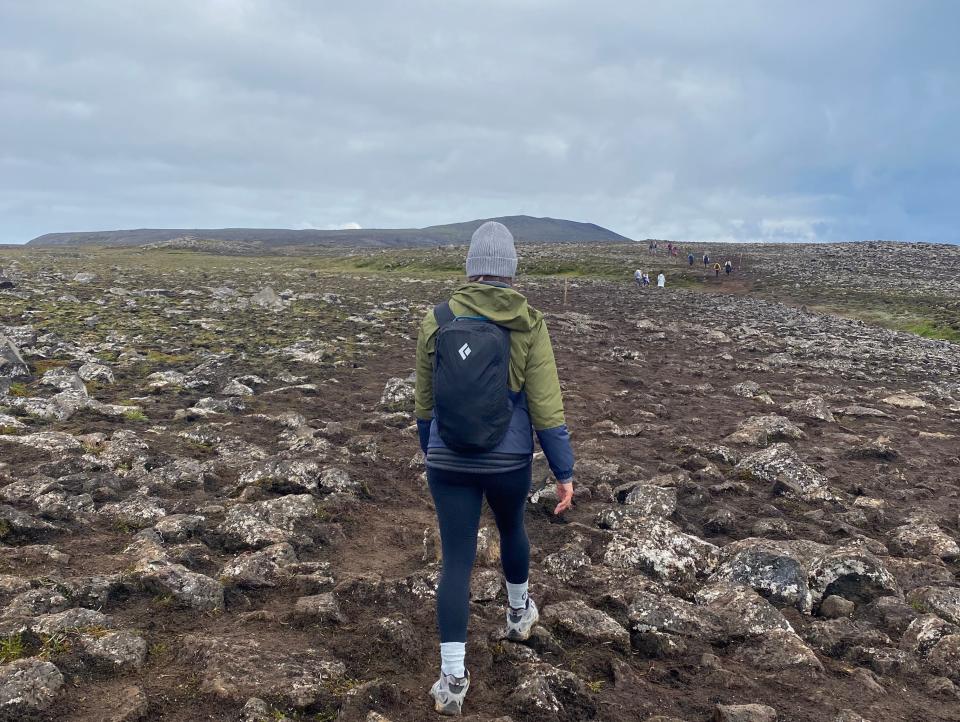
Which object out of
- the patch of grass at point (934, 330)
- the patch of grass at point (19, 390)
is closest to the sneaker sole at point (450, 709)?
the patch of grass at point (19, 390)

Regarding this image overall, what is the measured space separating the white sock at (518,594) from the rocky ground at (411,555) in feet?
1.04

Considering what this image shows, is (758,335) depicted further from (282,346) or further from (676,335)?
(282,346)

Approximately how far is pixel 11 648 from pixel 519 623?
380cm

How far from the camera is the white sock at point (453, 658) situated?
455 cm

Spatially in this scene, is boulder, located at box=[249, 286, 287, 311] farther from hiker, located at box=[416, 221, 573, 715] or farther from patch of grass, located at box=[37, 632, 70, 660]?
hiker, located at box=[416, 221, 573, 715]

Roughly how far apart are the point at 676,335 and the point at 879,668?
20.9m

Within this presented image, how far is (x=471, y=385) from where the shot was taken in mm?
4414

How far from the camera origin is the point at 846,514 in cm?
830

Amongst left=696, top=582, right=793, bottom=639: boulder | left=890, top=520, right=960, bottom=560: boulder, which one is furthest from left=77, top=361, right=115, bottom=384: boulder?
left=890, top=520, right=960, bottom=560: boulder

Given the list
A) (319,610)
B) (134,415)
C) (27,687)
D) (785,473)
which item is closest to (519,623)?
(319,610)

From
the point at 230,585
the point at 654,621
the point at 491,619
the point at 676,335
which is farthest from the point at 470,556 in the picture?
the point at 676,335

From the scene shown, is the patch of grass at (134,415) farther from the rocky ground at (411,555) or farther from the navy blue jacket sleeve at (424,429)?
the navy blue jacket sleeve at (424,429)

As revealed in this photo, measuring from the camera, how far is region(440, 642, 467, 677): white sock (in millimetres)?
4555

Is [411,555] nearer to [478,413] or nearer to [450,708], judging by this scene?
[450,708]
